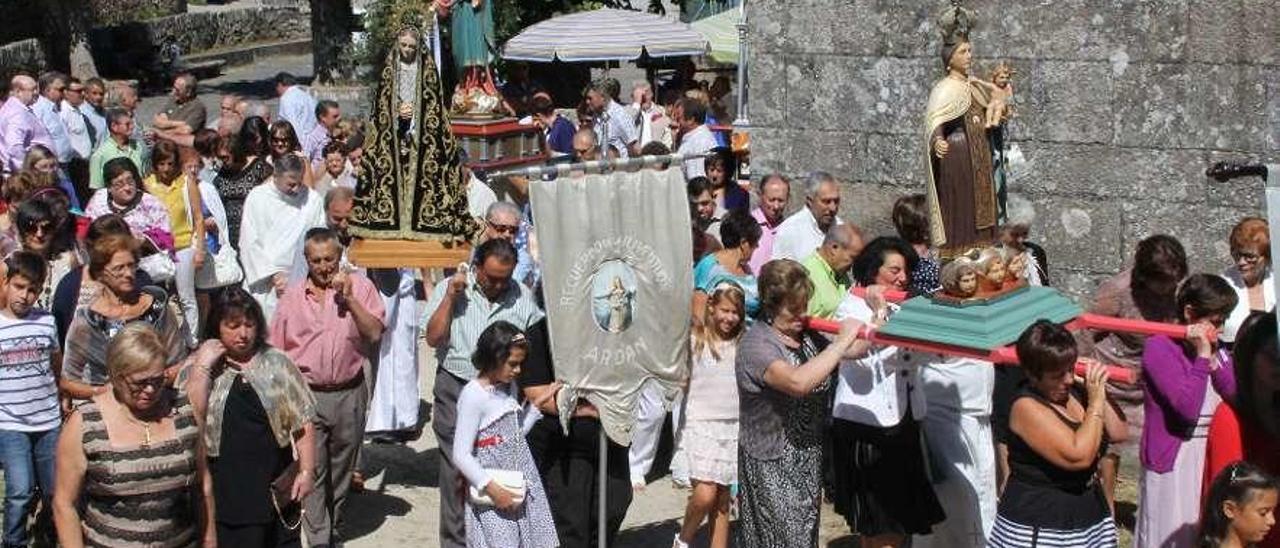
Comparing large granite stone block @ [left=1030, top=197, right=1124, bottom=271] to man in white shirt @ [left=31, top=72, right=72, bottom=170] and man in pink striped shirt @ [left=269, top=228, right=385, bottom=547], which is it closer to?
man in pink striped shirt @ [left=269, top=228, right=385, bottom=547]

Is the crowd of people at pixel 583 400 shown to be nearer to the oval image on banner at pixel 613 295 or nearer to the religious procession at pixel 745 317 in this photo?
the religious procession at pixel 745 317

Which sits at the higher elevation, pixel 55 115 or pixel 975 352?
pixel 55 115

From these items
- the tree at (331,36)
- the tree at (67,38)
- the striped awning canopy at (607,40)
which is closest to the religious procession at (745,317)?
the striped awning canopy at (607,40)

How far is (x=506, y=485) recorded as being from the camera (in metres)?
7.64

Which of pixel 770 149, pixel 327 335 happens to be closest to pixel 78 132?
pixel 770 149

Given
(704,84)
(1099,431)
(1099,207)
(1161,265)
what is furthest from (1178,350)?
(704,84)

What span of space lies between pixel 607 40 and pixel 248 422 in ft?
41.9

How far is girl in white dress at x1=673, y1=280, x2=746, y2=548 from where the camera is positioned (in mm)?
8375

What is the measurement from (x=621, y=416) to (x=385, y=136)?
2438mm

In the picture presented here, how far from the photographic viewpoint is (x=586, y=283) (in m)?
7.70

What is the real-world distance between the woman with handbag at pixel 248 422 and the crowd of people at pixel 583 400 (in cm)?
1

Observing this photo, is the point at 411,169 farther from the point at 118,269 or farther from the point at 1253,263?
the point at 1253,263

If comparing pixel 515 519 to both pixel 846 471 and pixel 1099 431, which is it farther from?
pixel 1099 431

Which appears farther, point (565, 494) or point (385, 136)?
point (385, 136)
